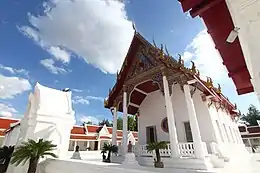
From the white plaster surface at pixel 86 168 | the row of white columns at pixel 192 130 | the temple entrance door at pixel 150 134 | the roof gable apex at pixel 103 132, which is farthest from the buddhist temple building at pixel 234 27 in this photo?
the roof gable apex at pixel 103 132

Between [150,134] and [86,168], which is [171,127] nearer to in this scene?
[150,134]

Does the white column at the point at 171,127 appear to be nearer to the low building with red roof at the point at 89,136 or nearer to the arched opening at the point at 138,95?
the arched opening at the point at 138,95

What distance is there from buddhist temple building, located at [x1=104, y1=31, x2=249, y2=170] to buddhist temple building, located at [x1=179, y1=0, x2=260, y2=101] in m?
4.43

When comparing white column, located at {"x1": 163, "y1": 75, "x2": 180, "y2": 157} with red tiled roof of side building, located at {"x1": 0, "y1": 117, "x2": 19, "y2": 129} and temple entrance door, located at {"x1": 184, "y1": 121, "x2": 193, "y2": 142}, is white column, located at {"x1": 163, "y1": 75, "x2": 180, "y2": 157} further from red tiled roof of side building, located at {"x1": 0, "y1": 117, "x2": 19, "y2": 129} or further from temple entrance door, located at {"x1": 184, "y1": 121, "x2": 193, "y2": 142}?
red tiled roof of side building, located at {"x1": 0, "y1": 117, "x2": 19, "y2": 129}

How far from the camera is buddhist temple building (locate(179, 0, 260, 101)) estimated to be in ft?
3.90

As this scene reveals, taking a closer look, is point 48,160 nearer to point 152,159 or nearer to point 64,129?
point 64,129

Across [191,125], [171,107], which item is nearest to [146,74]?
[171,107]

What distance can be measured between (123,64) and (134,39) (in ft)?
5.28

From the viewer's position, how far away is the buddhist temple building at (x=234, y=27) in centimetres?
119

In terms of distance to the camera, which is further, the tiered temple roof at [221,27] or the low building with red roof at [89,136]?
the low building with red roof at [89,136]

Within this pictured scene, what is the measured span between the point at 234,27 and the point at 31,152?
5498mm

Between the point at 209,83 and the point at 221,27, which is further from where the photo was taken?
the point at 209,83

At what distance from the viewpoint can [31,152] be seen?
4.50 m

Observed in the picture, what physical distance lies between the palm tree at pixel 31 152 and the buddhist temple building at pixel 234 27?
5193 mm
